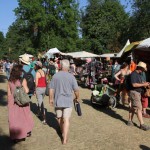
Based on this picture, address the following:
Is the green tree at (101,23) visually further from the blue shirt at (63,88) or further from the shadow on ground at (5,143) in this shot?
the blue shirt at (63,88)

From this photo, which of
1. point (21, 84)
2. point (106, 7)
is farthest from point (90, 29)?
point (21, 84)

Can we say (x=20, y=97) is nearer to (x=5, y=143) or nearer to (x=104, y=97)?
(x=5, y=143)

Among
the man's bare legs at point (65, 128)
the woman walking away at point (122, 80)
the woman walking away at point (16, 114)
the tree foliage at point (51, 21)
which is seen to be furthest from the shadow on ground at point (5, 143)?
the tree foliage at point (51, 21)

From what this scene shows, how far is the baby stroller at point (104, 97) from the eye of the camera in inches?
478

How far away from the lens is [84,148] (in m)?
7.27

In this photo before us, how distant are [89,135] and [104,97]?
387cm

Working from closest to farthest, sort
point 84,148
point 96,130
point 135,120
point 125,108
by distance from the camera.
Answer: point 84,148
point 96,130
point 135,120
point 125,108

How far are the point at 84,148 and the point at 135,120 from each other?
323 cm

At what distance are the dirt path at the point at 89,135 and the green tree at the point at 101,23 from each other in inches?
1872

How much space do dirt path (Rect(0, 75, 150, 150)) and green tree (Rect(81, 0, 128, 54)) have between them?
1872 inches

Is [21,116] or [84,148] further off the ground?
[21,116]

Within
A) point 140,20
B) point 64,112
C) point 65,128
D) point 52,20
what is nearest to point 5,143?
point 65,128

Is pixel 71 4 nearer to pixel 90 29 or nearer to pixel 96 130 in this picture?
pixel 90 29

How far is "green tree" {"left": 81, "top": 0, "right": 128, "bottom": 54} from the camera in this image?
197ft
